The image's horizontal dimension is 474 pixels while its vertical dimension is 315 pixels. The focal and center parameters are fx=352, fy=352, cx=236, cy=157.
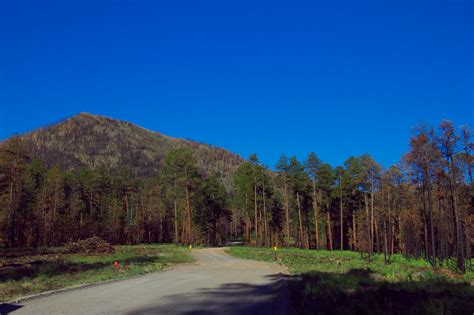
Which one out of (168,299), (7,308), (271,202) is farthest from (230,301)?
(271,202)

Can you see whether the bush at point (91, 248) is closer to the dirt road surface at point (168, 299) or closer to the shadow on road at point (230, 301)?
the dirt road surface at point (168, 299)

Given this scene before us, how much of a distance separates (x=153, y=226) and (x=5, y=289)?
67082 millimetres

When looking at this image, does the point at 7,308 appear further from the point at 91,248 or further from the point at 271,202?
the point at 271,202

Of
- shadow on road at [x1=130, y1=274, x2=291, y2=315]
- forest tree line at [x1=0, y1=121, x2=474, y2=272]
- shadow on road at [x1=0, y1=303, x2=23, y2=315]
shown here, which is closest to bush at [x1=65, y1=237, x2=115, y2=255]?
forest tree line at [x1=0, y1=121, x2=474, y2=272]

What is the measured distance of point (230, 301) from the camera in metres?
11.4

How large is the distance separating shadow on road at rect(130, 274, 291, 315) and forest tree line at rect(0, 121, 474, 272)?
16570mm

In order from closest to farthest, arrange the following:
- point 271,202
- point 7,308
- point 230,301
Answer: point 7,308, point 230,301, point 271,202

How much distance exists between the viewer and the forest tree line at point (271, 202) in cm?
3119

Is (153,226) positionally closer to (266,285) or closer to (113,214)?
(113,214)

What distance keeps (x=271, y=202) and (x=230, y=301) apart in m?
48.3

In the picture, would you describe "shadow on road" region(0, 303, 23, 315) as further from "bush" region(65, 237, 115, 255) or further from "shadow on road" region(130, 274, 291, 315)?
"bush" region(65, 237, 115, 255)

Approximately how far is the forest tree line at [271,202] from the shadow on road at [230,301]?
16.6 meters

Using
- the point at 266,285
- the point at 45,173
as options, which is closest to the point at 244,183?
the point at 45,173

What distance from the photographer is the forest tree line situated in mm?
31188
